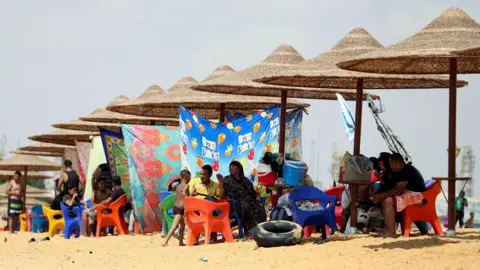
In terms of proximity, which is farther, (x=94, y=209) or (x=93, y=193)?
(x=94, y=209)

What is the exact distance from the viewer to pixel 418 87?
15609 millimetres

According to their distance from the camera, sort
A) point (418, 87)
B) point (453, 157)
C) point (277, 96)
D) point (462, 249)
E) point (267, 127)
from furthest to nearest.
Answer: point (277, 96) → point (267, 127) → point (418, 87) → point (453, 157) → point (462, 249)

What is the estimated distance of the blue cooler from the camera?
14.1 metres

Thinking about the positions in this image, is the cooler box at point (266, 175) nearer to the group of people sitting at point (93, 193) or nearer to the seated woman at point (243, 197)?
the seated woman at point (243, 197)

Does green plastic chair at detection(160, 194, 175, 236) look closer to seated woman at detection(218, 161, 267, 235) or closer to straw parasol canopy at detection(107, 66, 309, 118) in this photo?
seated woman at detection(218, 161, 267, 235)

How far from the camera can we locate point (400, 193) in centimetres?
1179

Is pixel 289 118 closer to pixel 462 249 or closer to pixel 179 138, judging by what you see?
pixel 179 138

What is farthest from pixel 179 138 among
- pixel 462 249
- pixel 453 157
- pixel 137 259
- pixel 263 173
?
pixel 462 249

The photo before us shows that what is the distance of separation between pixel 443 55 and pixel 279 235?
2.83m

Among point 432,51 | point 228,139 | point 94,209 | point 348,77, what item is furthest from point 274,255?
point 94,209

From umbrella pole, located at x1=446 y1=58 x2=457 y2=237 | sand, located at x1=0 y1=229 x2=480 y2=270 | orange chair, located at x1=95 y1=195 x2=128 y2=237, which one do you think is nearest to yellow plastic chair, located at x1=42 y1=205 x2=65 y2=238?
orange chair, located at x1=95 y1=195 x2=128 y2=237

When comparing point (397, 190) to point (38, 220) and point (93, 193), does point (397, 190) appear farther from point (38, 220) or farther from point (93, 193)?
point (38, 220)

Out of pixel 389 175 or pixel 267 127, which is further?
pixel 267 127

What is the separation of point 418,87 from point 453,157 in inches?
147
